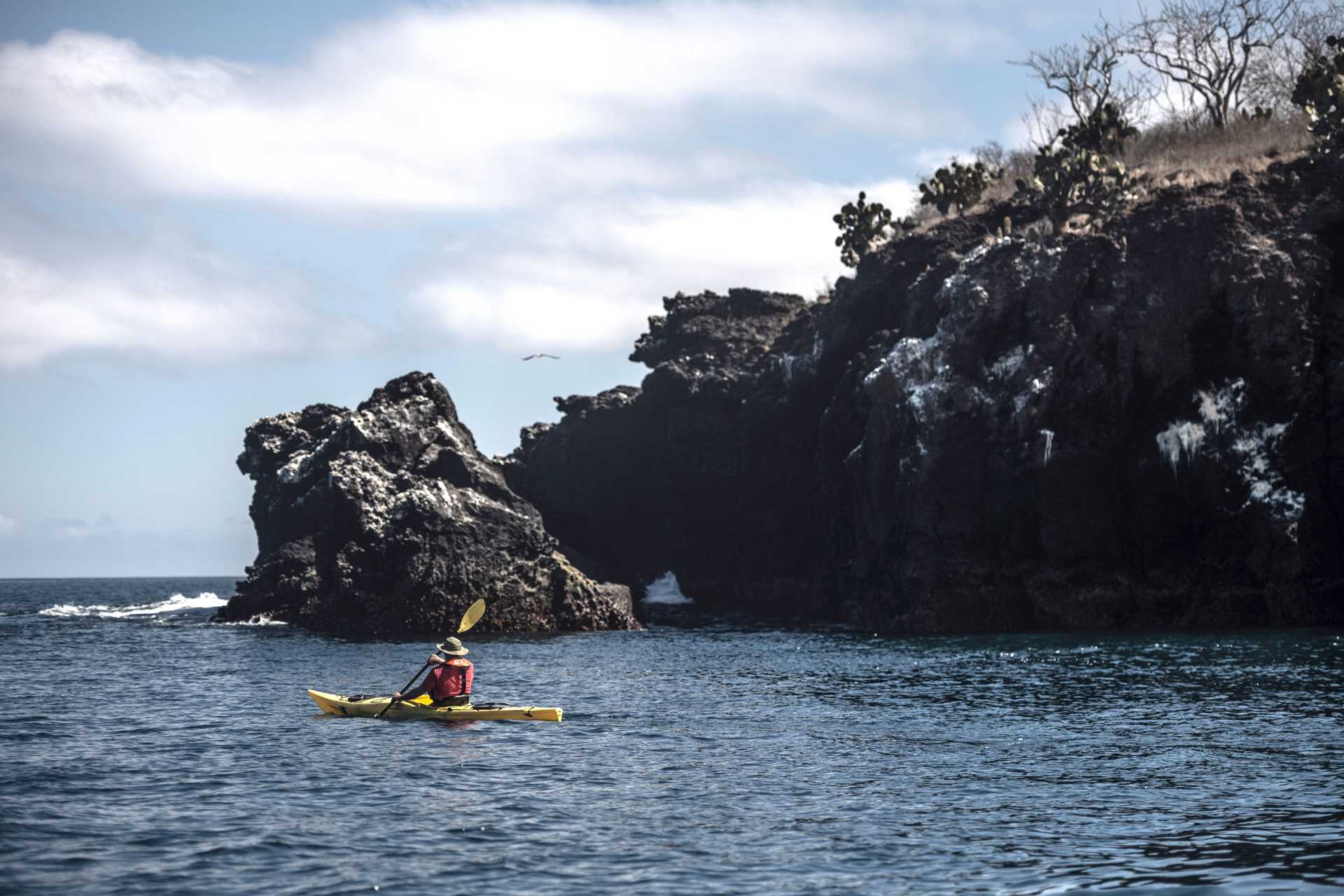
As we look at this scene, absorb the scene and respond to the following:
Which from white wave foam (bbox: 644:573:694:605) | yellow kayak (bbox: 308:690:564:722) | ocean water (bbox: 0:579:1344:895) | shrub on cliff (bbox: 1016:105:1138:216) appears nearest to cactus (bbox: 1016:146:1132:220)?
shrub on cliff (bbox: 1016:105:1138:216)

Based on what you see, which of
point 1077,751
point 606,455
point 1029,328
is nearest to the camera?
point 1077,751

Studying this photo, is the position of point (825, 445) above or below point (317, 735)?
above

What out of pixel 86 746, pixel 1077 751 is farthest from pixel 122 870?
pixel 1077 751

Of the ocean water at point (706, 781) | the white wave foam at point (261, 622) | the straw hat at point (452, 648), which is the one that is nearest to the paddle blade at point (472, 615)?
the ocean water at point (706, 781)

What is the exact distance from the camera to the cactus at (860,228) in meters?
68.2

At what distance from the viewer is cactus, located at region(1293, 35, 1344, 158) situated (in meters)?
50.8

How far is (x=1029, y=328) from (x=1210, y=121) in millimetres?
23771

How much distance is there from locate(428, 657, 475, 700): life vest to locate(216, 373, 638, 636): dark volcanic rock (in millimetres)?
26100

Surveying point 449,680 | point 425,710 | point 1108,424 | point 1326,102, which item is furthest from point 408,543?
point 1326,102

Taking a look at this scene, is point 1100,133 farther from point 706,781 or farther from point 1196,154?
point 706,781

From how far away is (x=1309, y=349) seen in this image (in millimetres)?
47781

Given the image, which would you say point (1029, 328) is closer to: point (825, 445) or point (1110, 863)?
point (825, 445)

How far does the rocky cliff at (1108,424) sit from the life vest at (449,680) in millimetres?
29291

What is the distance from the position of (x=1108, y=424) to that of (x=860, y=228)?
22.8 meters
